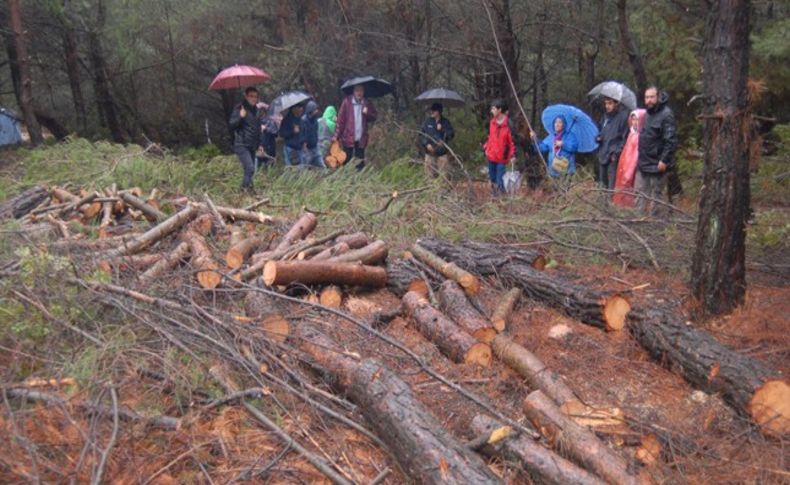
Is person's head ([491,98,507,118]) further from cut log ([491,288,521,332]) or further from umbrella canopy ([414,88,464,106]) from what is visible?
cut log ([491,288,521,332])

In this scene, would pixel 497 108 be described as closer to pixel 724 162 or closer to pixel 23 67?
pixel 724 162

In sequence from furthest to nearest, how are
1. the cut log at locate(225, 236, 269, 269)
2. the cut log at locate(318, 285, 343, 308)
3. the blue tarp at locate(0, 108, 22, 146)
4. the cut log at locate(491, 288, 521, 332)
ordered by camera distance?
the blue tarp at locate(0, 108, 22, 146)
the cut log at locate(225, 236, 269, 269)
the cut log at locate(318, 285, 343, 308)
the cut log at locate(491, 288, 521, 332)

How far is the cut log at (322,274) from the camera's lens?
5.48m

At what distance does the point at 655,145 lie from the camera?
764 cm

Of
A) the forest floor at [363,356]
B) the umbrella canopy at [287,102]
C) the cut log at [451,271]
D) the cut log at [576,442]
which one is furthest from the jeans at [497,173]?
the cut log at [576,442]

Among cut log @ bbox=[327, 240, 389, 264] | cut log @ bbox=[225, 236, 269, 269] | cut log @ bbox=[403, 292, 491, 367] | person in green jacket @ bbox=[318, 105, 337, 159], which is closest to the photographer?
cut log @ bbox=[403, 292, 491, 367]

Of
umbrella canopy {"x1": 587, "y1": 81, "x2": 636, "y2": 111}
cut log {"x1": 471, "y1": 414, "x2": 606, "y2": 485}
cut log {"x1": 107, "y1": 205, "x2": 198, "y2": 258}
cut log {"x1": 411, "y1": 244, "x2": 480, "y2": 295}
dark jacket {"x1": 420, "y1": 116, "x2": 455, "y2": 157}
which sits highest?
umbrella canopy {"x1": 587, "y1": 81, "x2": 636, "y2": 111}

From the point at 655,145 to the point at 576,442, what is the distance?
5.06m

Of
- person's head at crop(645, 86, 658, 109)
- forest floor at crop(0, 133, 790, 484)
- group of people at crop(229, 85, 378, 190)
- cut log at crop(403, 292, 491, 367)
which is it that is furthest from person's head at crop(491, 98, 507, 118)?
cut log at crop(403, 292, 491, 367)

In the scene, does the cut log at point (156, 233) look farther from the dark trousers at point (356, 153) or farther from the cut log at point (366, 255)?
the dark trousers at point (356, 153)

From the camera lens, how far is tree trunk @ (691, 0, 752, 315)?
16.0 ft

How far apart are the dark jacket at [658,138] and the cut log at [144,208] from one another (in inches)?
213

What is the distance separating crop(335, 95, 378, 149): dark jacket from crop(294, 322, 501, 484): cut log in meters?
6.63

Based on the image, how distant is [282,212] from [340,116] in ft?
9.14
